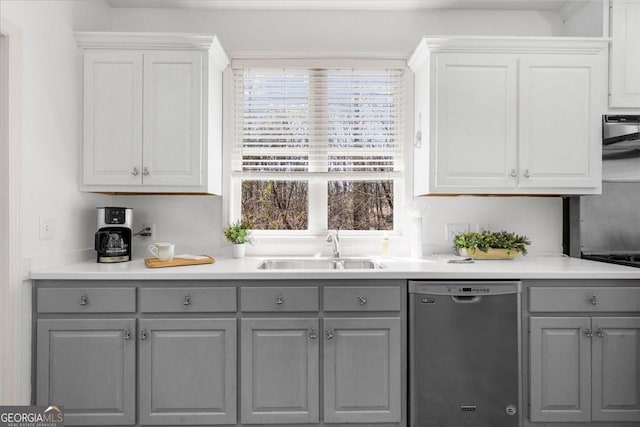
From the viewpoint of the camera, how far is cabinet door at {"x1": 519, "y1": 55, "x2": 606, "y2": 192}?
252 cm

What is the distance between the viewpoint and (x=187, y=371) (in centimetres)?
211

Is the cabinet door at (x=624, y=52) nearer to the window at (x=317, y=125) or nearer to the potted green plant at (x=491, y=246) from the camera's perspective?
the potted green plant at (x=491, y=246)

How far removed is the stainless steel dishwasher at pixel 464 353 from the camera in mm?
2119

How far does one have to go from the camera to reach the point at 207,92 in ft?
8.21

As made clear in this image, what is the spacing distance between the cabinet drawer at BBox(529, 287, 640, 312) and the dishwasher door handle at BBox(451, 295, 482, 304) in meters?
0.29

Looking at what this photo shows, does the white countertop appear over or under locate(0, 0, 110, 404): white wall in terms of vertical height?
under

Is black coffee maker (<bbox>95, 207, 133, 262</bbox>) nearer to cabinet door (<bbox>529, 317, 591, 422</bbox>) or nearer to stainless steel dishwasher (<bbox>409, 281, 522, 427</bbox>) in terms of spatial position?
stainless steel dishwasher (<bbox>409, 281, 522, 427</bbox>)

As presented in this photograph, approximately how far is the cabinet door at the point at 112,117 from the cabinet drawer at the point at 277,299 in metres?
1.02

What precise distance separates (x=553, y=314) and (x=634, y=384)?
564 millimetres

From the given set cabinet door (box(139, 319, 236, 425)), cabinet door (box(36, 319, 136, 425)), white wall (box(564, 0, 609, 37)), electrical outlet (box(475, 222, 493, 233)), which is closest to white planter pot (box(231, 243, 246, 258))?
cabinet door (box(139, 319, 236, 425))

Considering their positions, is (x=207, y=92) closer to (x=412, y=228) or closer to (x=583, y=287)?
(x=412, y=228)

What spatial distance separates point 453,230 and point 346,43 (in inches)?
59.2

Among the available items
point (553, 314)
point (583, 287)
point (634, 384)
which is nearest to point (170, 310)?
point (553, 314)

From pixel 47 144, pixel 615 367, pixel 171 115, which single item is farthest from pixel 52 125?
pixel 615 367
